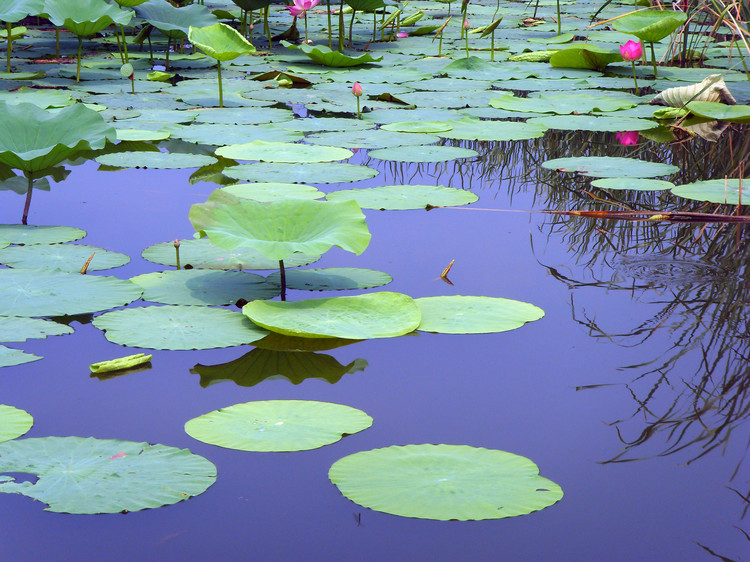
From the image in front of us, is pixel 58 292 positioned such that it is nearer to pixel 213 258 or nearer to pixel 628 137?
pixel 213 258

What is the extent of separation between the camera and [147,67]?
18.5ft

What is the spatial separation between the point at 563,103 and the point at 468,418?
3.27 metres

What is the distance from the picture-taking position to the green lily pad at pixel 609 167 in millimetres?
3115

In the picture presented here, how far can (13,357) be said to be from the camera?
1654 mm

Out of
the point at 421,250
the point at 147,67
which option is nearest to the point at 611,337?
the point at 421,250

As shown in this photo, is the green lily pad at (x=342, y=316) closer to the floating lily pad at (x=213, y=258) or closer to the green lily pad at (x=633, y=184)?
the floating lily pad at (x=213, y=258)

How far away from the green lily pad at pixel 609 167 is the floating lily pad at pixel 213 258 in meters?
1.36

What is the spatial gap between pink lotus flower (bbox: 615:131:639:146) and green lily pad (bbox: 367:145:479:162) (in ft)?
2.49

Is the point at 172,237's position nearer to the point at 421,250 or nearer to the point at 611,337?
the point at 421,250

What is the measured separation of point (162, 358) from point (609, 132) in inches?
117

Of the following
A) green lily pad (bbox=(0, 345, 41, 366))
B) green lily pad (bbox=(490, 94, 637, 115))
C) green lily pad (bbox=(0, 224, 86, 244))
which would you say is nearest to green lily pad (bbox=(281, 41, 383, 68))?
green lily pad (bbox=(490, 94, 637, 115))

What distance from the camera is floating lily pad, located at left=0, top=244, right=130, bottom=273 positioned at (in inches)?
85.5

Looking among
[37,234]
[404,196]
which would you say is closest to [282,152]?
Answer: [404,196]

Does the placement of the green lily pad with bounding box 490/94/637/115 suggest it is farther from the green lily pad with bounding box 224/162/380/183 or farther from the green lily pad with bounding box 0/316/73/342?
the green lily pad with bounding box 0/316/73/342
